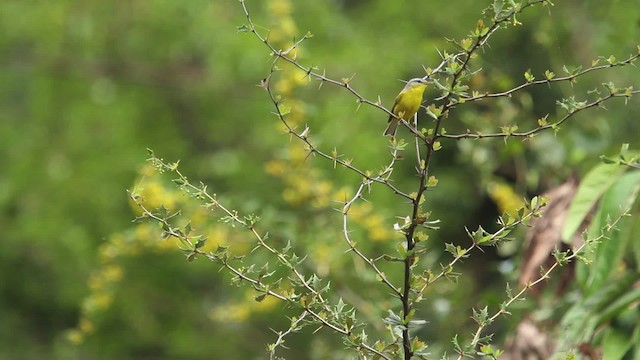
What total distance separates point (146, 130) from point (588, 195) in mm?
3595

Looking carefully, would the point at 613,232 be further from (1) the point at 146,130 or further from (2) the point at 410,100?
(1) the point at 146,130

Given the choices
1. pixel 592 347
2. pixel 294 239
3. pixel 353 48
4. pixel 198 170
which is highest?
pixel 353 48

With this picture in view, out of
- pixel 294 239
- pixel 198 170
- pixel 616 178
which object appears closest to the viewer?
pixel 616 178

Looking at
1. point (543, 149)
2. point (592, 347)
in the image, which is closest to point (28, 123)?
point (543, 149)

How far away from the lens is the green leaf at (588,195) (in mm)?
1995

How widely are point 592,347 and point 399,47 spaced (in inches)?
137

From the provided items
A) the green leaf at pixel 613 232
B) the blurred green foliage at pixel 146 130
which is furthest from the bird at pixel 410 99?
the blurred green foliage at pixel 146 130

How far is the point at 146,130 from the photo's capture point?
527 centimetres

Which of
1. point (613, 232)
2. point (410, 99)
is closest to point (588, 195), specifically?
point (613, 232)

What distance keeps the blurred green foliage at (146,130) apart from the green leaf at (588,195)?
272 cm

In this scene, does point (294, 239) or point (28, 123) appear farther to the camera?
point (28, 123)

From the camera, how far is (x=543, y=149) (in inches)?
126

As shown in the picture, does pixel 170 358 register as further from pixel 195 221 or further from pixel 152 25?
pixel 195 221

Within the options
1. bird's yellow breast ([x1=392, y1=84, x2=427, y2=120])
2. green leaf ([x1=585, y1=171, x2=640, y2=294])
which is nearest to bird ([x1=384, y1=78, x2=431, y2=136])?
bird's yellow breast ([x1=392, y1=84, x2=427, y2=120])
